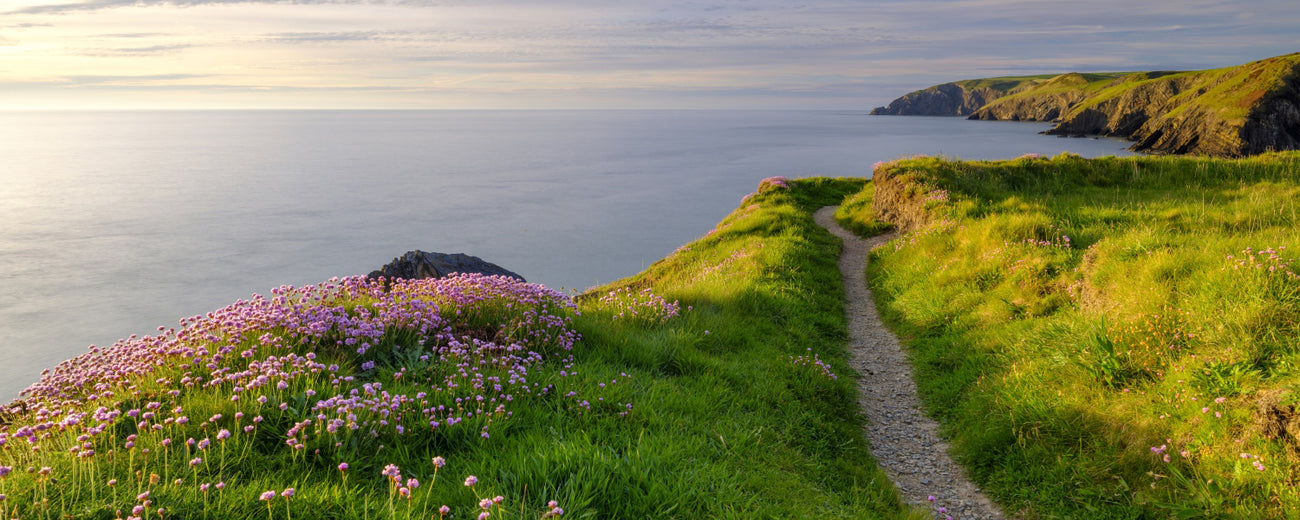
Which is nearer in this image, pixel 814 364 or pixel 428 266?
pixel 814 364

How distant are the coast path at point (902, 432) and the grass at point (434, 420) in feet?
1.51

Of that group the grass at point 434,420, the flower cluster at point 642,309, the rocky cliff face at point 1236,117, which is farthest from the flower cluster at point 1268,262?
the rocky cliff face at point 1236,117

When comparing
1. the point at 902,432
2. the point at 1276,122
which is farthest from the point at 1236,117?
the point at 902,432

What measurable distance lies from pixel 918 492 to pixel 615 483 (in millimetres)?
4413

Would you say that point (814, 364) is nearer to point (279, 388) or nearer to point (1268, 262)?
point (1268, 262)

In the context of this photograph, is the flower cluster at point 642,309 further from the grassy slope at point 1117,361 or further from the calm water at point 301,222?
the calm water at point 301,222

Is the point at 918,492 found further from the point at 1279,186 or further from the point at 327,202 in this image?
the point at 327,202

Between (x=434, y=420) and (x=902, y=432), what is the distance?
6.84 m

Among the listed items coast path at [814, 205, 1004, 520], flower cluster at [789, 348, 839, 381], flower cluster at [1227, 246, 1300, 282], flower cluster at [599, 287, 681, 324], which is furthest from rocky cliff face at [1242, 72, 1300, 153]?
flower cluster at [599, 287, 681, 324]

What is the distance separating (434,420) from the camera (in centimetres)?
546

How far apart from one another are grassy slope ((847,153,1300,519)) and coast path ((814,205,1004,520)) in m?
0.29

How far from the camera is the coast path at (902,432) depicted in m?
7.13

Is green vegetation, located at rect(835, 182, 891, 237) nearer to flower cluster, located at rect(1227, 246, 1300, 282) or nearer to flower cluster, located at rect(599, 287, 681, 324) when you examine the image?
flower cluster, located at rect(1227, 246, 1300, 282)

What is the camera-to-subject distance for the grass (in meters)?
4.07
